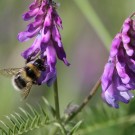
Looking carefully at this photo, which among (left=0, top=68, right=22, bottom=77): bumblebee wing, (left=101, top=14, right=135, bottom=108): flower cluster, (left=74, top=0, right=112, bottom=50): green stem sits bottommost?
(left=101, top=14, right=135, bottom=108): flower cluster

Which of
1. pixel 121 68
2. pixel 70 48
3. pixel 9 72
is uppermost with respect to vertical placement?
pixel 9 72

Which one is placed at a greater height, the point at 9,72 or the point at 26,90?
the point at 9,72

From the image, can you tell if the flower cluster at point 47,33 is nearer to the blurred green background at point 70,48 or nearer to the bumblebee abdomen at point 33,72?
the bumblebee abdomen at point 33,72

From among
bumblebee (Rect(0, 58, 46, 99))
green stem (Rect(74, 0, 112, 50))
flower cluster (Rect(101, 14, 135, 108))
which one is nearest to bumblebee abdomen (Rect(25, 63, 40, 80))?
bumblebee (Rect(0, 58, 46, 99))

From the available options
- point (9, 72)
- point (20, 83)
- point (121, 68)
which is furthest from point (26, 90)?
point (121, 68)

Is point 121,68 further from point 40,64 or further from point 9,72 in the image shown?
point 9,72

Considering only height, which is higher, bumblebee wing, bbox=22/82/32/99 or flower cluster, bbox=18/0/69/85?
flower cluster, bbox=18/0/69/85

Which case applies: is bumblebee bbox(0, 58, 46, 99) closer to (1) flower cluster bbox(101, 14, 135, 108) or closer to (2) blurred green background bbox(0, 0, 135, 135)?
(1) flower cluster bbox(101, 14, 135, 108)
